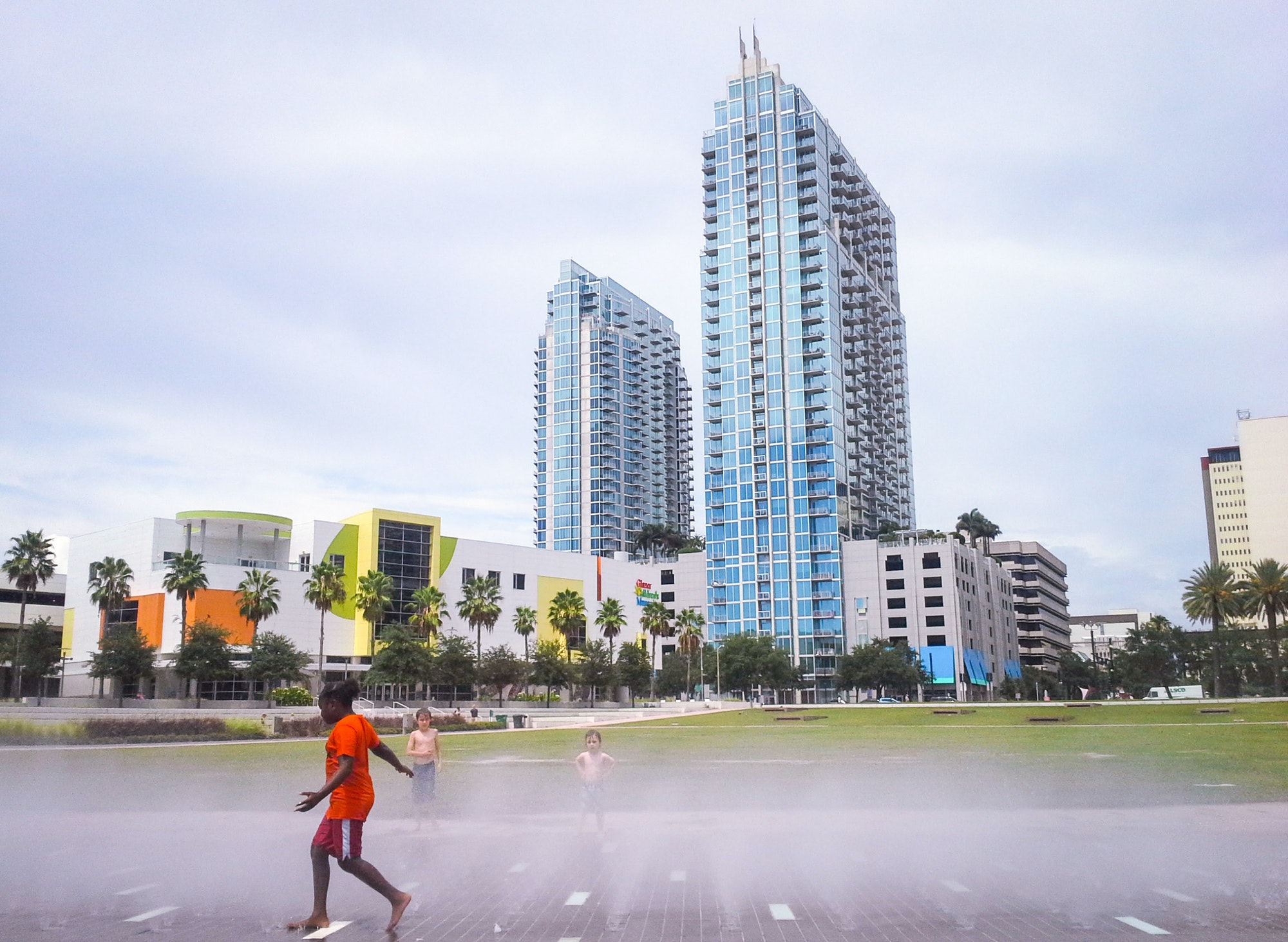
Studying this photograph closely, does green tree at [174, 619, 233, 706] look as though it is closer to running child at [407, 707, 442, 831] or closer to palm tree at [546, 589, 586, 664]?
palm tree at [546, 589, 586, 664]

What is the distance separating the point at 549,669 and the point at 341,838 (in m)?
98.7

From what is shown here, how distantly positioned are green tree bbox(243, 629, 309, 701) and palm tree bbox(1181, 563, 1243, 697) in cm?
8890

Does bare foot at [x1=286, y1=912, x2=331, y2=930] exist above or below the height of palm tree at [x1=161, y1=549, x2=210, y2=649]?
below

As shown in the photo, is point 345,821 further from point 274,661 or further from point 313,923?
point 274,661

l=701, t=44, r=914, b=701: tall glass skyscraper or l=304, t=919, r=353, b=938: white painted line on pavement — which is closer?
l=304, t=919, r=353, b=938: white painted line on pavement

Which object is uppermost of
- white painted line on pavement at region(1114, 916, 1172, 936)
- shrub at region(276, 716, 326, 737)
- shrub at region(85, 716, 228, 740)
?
white painted line on pavement at region(1114, 916, 1172, 936)

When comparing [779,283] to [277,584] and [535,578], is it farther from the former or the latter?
[277,584]

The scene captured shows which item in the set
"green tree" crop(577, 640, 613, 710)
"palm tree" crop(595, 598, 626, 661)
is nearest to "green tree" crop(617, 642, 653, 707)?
"green tree" crop(577, 640, 613, 710)

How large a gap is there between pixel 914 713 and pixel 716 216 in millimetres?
117961

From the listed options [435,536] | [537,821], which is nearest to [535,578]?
[435,536]

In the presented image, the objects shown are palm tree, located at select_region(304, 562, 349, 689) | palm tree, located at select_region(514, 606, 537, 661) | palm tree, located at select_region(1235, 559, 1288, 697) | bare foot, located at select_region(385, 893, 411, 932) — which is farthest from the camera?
palm tree, located at select_region(514, 606, 537, 661)

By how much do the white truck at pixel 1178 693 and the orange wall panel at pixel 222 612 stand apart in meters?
88.8

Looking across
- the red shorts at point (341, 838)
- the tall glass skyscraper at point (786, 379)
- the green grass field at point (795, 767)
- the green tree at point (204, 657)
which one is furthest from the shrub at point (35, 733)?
the tall glass skyscraper at point (786, 379)

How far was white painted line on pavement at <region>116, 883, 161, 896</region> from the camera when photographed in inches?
483
